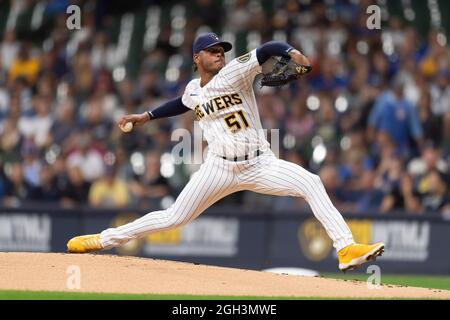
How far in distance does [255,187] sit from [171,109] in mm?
1109

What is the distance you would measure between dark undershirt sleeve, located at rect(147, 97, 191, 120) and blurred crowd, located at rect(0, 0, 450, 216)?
16.3 ft

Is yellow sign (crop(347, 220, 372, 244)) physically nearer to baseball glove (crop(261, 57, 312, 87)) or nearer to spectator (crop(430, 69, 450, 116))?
spectator (crop(430, 69, 450, 116))

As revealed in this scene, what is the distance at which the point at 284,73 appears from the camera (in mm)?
7637

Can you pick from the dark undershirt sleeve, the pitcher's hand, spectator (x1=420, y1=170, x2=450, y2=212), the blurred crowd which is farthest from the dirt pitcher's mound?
spectator (x1=420, y1=170, x2=450, y2=212)

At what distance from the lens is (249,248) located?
44.9ft

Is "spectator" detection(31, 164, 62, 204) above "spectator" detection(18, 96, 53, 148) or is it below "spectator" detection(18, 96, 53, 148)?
below

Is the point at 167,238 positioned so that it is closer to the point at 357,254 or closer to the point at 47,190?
the point at 47,190

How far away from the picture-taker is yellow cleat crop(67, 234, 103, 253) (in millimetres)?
8836

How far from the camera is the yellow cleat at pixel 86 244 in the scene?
884cm

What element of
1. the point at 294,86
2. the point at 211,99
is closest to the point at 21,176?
the point at 294,86

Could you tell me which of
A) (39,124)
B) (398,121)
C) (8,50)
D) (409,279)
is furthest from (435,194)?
(8,50)

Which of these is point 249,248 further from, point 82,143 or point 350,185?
point 82,143

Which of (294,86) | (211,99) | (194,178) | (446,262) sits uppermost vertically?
(294,86)
